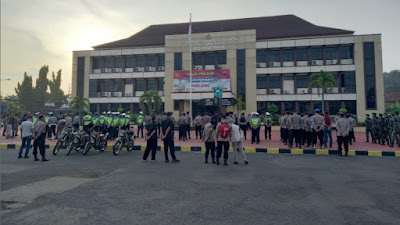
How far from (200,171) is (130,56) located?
3560cm

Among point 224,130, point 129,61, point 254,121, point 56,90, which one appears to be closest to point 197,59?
point 129,61

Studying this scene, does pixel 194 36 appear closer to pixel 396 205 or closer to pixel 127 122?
pixel 127 122

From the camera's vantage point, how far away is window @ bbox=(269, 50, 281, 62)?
3431cm

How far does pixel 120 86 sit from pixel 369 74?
3578cm

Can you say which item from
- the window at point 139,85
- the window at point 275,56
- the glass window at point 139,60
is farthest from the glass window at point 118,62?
the window at point 275,56

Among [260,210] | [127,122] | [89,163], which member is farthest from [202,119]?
[260,210]

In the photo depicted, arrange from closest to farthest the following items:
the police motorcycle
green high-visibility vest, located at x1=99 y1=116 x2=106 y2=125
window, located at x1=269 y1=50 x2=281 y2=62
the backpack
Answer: the backpack
the police motorcycle
green high-visibility vest, located at x1=99 y1=116 x2=106 y2=125
window, located at x1=269 y1=50 x2=281 y2=62

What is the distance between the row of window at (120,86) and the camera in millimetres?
38053

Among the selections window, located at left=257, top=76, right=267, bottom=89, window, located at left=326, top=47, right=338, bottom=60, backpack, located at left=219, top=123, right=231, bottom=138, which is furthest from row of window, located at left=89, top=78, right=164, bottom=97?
backpack, located at left=219, top=123, right=231, bottom=138

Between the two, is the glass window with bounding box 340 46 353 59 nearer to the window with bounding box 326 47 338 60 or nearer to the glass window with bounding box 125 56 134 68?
the window with bounding box 326 47 338 60

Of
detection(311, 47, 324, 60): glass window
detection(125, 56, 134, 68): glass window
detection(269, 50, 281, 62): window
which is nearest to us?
detection(311, 47, 324, 60): glass window

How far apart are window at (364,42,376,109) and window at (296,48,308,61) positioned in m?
7.18

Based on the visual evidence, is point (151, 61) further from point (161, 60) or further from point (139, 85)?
point (139, 85)

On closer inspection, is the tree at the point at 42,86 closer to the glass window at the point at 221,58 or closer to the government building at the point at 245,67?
the government building at the point at 245,67
